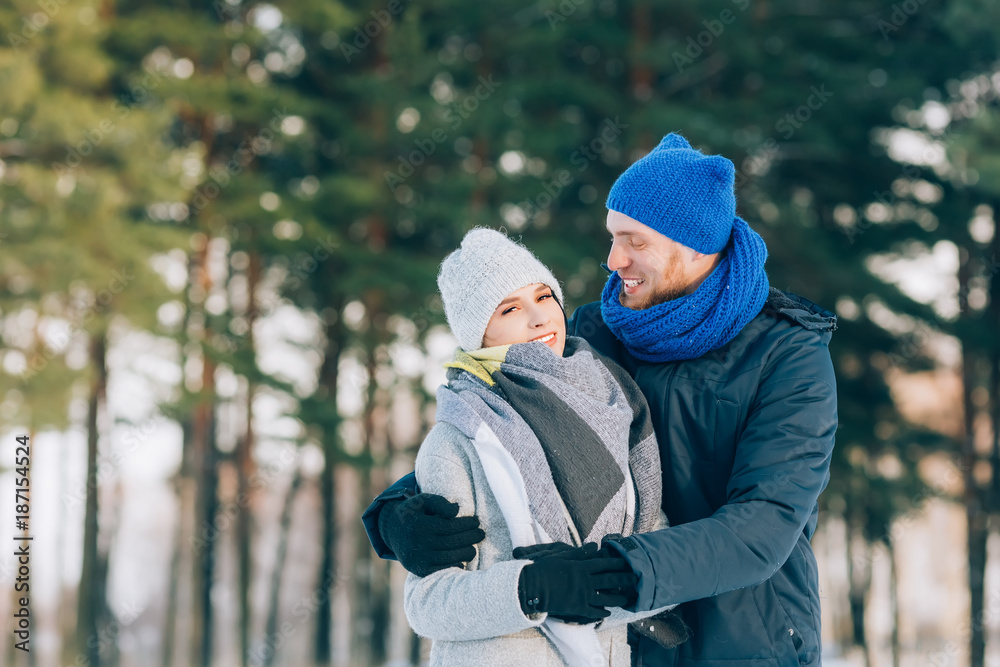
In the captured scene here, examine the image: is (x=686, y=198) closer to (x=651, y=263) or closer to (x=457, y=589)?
(x=651, y=263)

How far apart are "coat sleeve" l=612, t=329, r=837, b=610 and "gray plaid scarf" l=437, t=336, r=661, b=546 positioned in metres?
0.19

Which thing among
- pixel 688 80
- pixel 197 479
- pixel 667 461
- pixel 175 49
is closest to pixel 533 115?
pixel 688 80

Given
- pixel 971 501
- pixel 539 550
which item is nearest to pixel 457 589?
pixel 539 550

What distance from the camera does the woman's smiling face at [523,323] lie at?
235 cm

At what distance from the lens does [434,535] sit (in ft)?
6.73

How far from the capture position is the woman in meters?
1.94

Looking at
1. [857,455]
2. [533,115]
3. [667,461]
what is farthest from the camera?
[857,455]

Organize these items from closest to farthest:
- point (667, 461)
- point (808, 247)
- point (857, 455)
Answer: point (667, 461)
point (808, 247)
point (857, 455)

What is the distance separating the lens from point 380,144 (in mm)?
13867

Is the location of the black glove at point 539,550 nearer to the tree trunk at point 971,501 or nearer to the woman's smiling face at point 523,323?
the woman's smiling face at point 523,323

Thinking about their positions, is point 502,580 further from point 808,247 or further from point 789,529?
point 808,247

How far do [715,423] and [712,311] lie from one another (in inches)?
10.6

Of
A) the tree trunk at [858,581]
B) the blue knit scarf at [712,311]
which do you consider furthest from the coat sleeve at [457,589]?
the tree trunk at [858,581]

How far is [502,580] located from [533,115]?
13.6 m
